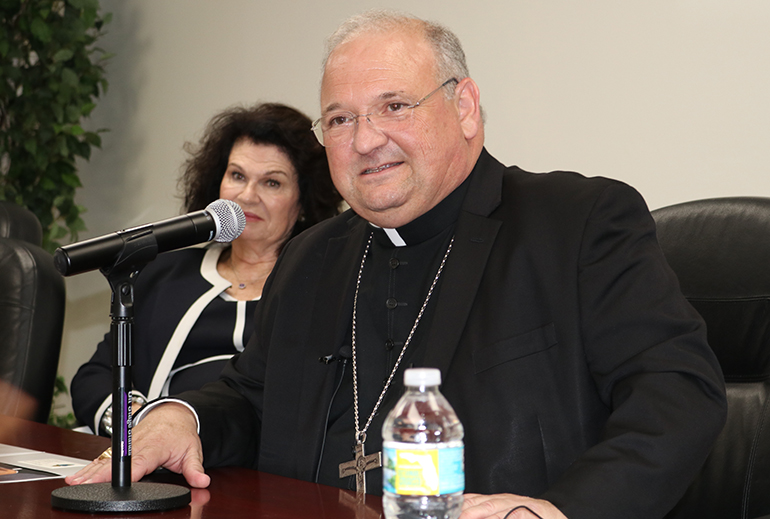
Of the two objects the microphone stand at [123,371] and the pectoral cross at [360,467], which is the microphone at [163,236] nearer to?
the microphone stand at [123,371]

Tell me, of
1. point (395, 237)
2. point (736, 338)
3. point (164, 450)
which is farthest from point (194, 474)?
point (736, 338)

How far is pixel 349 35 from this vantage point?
5.62ft

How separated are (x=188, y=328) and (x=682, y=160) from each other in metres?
1.57

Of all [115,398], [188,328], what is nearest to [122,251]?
[115,398]

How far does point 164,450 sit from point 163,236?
1.53 feet

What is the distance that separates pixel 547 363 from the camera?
145 centimetres

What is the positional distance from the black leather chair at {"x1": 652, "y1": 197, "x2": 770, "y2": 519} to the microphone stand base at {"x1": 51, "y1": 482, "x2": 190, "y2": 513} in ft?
3.16

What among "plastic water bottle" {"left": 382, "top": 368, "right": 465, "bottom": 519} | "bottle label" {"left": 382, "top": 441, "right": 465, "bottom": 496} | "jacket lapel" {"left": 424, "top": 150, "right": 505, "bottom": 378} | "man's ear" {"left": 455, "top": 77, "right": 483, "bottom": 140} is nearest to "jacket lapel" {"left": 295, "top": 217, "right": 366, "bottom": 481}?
"jacket lapel" {"left": 424, "top": 150, "right": 505, "bottom": 378}

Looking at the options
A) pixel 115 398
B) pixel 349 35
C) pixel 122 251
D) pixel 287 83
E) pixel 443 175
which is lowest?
pixel 115 398

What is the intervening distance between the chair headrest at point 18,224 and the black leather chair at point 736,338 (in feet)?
7.50

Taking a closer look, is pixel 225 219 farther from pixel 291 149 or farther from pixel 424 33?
pixel 291 149

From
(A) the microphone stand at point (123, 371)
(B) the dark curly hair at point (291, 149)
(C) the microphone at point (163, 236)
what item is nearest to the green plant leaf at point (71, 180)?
(B) the dark curly hair at point (291, 149)

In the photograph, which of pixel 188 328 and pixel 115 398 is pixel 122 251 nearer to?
pixel 115 398

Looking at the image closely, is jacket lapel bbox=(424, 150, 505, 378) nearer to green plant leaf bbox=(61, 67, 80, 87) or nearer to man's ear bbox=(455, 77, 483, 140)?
man's ear bbox=(455, 77, 483, 140)
